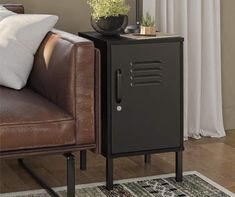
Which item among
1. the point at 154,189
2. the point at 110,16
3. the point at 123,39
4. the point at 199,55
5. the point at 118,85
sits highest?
the point at 110,16

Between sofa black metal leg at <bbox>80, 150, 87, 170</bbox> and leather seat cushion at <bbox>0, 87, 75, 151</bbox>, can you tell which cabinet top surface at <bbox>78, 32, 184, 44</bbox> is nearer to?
leather seat cushion at <bbox>0, 87, 75, 151</bbox>

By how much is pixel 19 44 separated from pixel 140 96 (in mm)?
606

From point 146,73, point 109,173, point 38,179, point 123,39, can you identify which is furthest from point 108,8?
point 38,179

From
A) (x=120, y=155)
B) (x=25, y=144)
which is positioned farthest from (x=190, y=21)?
(x=25, y=144)

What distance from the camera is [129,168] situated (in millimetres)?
3285

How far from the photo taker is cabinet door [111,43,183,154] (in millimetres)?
2941

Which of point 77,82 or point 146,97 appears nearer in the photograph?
point 77,82

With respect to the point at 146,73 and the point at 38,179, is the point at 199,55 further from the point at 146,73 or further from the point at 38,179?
the point at 38,179

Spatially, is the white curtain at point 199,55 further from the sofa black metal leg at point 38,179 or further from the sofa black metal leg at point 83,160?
the sofa black metal leg at point 38,179

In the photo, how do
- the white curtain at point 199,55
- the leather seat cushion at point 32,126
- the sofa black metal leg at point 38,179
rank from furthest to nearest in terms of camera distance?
the white curtain at point 199,55 < the sofa black metal leg at point 38,179 < the leather seat cushion at point 32,126

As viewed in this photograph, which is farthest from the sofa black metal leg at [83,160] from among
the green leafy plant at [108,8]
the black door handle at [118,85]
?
the green leafy plant at [108,8]

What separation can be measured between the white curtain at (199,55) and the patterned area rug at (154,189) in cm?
79

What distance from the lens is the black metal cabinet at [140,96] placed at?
9.56 feet

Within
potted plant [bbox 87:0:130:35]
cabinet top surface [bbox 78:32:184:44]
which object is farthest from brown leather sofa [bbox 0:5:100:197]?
potted plant [bbox 87:0:130:35]
